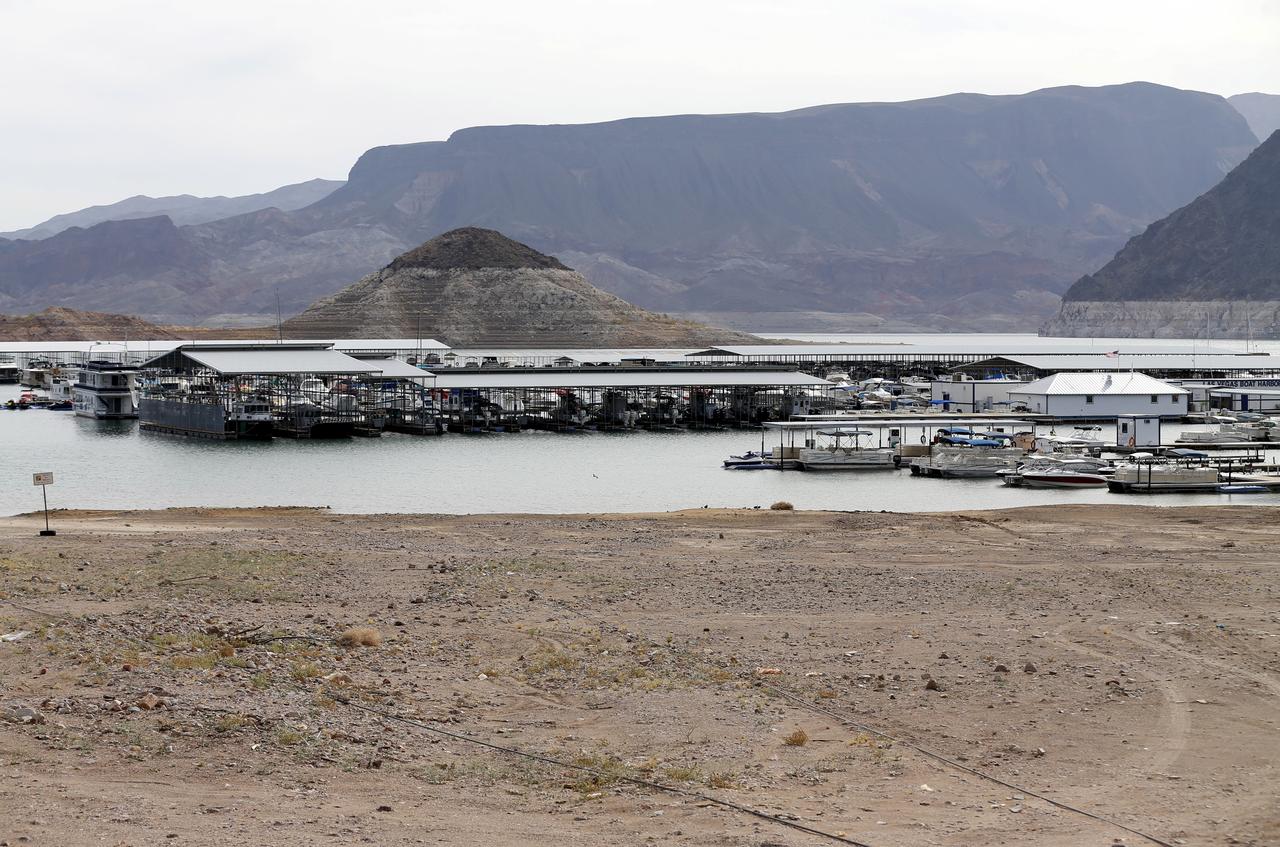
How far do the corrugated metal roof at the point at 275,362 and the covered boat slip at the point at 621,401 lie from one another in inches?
232

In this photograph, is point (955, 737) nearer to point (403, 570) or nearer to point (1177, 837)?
point (1177, 837)

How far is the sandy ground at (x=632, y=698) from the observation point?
13.7 m

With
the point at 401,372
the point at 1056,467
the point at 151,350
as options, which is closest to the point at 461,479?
the point at 1056,467

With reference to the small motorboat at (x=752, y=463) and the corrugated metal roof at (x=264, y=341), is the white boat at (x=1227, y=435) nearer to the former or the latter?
the small motorboat at (x=752, y=463)

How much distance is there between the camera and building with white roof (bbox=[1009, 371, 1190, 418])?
268 ft

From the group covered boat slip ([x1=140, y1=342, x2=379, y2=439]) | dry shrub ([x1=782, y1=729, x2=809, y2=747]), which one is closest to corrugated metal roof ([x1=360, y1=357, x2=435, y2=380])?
covered boat slip ([x1=140, y1=342, x2=379, y2=439])

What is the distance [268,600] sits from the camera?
78.7 feet

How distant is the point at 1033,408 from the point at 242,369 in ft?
141

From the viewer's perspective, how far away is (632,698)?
1797cm

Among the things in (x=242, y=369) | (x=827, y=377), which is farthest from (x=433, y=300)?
(x=242, y=369)

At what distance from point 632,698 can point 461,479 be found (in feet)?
134

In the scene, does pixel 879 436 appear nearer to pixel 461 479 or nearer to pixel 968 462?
pixel 968 462

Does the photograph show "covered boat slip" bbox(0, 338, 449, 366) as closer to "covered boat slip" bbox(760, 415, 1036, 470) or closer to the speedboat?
"covered boat slip" bbox(760, 415, 1036, 470)

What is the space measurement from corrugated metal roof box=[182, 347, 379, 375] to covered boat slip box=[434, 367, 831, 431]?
5895mm
